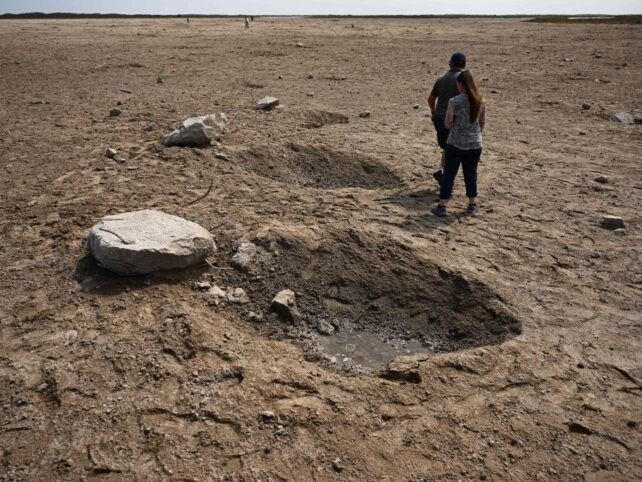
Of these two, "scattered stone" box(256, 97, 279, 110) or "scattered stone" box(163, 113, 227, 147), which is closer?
"scattered stone" box(163, 113, 227, 147)

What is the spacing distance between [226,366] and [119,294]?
46.1 inches

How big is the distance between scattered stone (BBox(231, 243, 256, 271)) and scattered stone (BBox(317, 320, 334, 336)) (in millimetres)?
838

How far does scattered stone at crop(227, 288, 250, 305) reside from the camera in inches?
149

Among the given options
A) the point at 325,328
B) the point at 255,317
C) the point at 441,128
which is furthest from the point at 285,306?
the point at 441,128

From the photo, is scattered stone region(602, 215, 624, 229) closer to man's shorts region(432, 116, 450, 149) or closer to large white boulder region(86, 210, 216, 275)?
man's shorts region(432, 116, 450, 149)

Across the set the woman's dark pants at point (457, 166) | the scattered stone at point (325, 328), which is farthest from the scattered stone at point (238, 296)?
the woman's dark pants at point (457, 166)

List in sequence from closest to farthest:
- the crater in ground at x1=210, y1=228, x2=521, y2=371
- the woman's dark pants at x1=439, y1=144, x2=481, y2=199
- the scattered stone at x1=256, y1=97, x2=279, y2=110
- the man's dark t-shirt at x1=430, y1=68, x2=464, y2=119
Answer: the crater in ground at x1=210, y1=228, x2=521, y2=371
the woman's dark pants at x1=439, y1=144, x2=481, y2=199
the man's dark t-shirt at x1=430, y1=68, x2=464, y2=119
the scattered stone at x1=256, y1=97, x2=279, y2=110

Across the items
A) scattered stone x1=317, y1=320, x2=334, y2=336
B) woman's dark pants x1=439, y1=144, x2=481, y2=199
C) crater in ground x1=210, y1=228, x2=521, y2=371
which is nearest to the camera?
crater in ground x1=210, y1=228, x2=521, y2=371

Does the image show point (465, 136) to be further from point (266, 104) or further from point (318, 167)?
point (266, 104)

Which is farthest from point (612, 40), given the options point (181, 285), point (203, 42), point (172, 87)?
point (181, 285)

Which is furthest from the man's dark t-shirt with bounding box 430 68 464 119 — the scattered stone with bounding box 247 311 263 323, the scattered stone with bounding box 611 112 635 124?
the scattered stone with bounding box 611 112 635 124

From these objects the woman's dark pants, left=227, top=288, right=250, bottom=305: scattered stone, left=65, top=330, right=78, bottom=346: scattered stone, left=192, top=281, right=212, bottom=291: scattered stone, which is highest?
the woman's dark pants

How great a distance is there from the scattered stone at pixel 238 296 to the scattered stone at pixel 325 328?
609mm

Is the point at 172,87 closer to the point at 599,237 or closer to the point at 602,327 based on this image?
the point at 599,237
